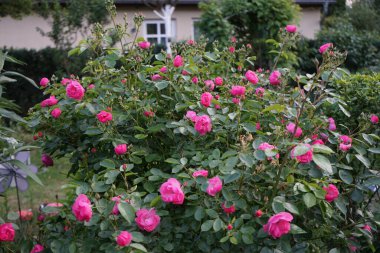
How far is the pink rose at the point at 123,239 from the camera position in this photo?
1.77m

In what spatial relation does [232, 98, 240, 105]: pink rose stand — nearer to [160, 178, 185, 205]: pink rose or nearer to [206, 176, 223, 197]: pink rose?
[206, 176, 223, 197]: pink rose

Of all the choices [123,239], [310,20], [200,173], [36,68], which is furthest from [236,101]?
[310,20]

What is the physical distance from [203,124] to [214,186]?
35 cm

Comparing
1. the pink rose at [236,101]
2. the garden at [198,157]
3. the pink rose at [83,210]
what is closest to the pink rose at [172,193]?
the garden at [198,157]

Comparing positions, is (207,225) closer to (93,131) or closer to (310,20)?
(93,131)

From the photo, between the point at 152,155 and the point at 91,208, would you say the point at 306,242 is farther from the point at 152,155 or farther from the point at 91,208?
the point at 91,208

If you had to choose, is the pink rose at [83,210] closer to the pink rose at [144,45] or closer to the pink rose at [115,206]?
the pink rose at [115,206]

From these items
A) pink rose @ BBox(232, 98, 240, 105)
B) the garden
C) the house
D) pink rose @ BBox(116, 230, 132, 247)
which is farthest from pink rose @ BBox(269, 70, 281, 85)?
the house

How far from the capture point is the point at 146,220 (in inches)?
73.7

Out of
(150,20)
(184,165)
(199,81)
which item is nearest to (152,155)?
(184,165)

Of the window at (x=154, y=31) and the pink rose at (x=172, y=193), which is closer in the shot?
the pink rose at (x=172, y=193)

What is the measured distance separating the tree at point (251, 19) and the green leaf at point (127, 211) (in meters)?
6.86

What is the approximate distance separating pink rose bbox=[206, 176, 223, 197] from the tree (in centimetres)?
678

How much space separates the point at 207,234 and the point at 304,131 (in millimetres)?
728
